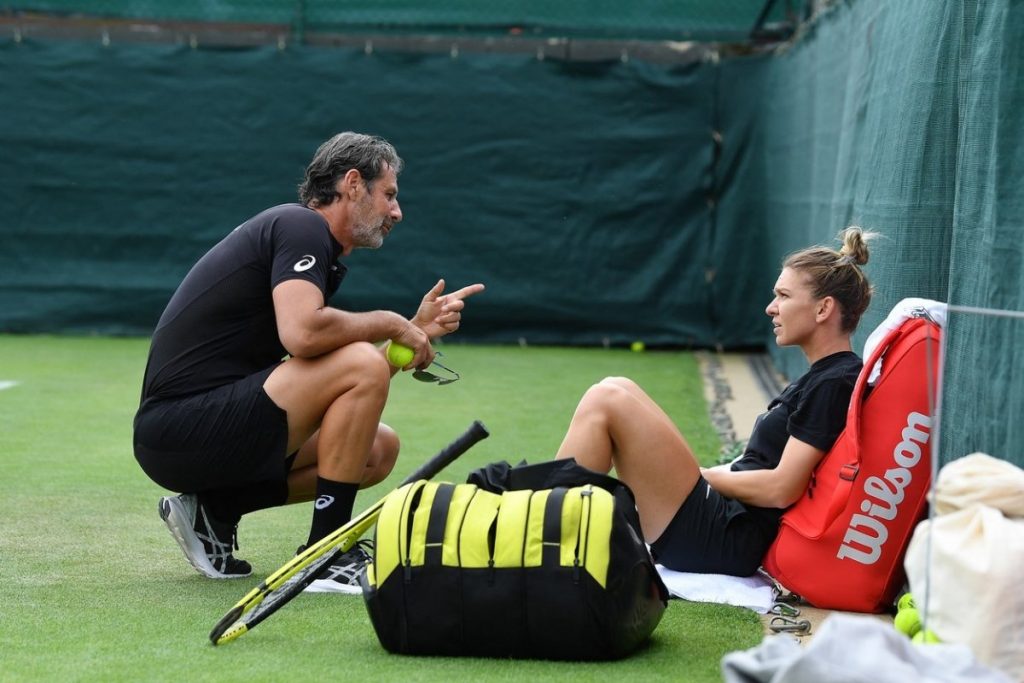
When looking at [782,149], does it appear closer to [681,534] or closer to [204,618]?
[681,534]

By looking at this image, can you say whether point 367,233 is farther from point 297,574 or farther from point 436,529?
point 436,529

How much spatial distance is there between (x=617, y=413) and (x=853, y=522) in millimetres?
673

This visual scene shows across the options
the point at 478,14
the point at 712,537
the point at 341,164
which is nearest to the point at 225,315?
the point at 341,164

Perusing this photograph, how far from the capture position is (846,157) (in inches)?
255

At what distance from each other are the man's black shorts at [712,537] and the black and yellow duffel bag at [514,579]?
24.1 inches

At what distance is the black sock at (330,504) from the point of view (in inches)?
157

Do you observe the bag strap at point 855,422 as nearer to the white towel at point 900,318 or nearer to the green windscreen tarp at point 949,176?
the white towel at point 900,318

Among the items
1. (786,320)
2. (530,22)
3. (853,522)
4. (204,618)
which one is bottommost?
(204,618)

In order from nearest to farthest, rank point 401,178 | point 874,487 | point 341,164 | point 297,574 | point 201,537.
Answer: point 297,574
point 874,487
point 201,537
point 341,164
point 401,178

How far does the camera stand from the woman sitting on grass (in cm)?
384

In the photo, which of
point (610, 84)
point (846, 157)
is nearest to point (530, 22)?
point (610, 84)

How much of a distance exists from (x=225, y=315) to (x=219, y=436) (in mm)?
348

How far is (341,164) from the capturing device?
4254 millimetres

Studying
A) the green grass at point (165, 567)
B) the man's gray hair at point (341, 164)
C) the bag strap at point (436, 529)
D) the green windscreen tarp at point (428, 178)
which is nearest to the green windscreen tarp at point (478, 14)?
the green windscreen tarp at point (428, 178)
